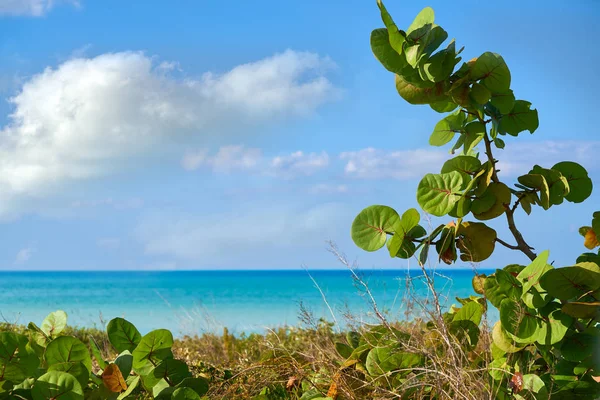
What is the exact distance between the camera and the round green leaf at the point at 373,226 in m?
1.68

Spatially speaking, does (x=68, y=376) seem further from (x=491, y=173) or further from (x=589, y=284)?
(x=589, y=284)

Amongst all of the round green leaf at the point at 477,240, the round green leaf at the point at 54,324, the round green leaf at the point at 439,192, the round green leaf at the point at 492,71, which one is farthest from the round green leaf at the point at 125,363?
the round green leaf at the point at 492,71

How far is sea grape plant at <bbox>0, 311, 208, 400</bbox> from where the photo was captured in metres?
1.44

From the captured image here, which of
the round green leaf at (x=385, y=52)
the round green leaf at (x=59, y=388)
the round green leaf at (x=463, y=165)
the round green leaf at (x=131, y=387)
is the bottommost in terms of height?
the round green leaf at (x=131, y=387)

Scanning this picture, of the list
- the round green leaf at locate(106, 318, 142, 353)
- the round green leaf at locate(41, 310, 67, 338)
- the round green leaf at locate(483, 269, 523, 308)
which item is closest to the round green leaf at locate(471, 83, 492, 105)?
the round green leaf at locate(483, 269, 523, 308)

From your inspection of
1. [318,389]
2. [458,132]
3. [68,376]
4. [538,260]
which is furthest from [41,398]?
[458,132]

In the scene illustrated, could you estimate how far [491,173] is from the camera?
161 centimetres

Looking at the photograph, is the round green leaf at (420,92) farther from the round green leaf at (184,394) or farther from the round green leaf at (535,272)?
the round green leaf at (184,394)

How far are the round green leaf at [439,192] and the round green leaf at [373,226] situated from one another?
0.10 m

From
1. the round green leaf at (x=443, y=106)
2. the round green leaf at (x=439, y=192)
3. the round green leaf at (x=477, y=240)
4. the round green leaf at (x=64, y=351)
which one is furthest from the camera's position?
the round green leaf at (x=443, y=106)

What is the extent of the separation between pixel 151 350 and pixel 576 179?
137cm

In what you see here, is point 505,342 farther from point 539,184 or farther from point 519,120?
point 519,120

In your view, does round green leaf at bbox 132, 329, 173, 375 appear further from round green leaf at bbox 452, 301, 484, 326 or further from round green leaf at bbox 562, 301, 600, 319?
round green leaf at bbox 562, 301, 600, 319

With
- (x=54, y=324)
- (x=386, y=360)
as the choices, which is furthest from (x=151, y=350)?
(x=386, y=360)
